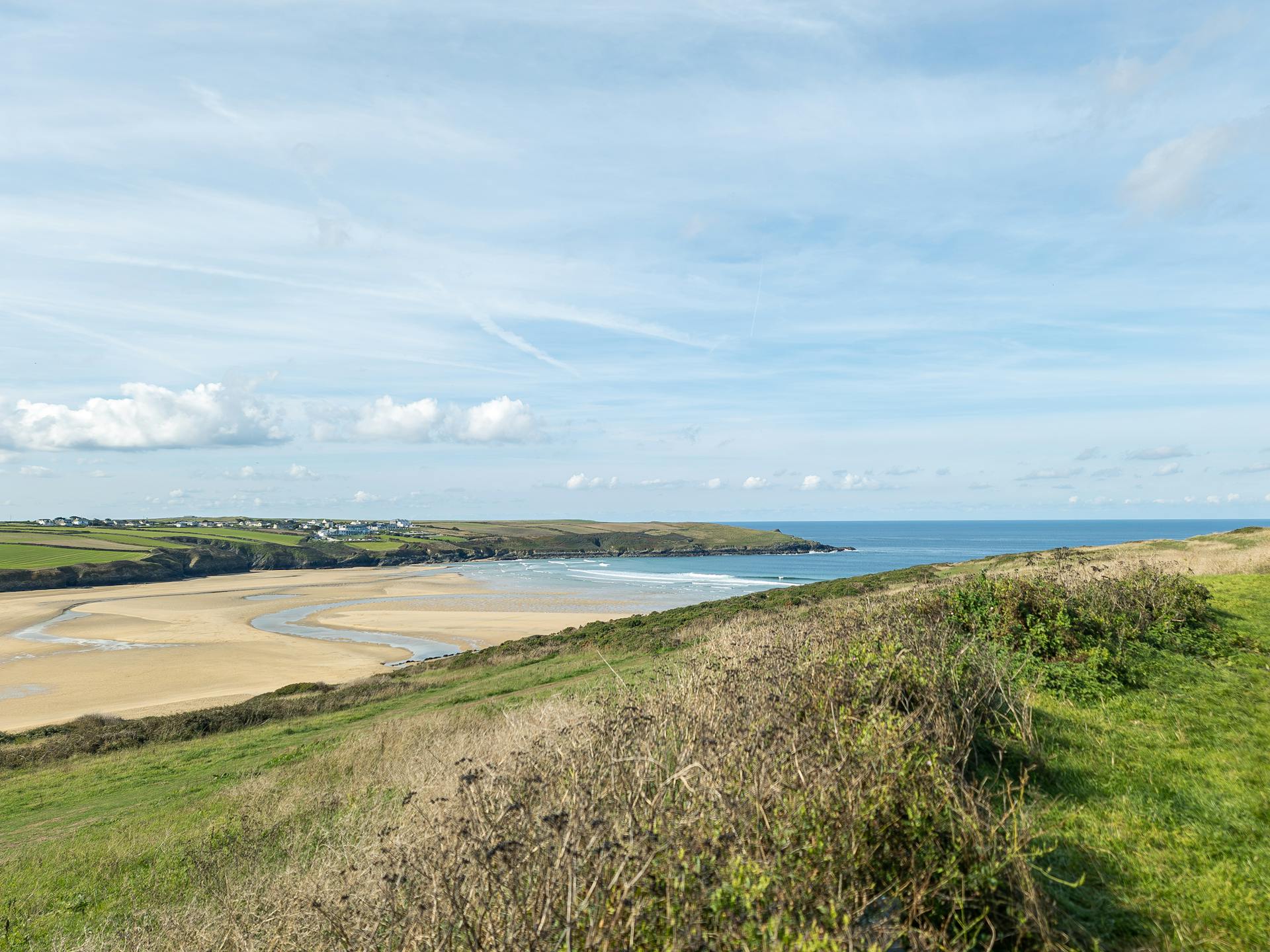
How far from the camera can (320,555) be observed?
127m

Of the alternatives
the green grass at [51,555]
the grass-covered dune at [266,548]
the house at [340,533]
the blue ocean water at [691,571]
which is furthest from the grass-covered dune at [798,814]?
the house at [340,533]

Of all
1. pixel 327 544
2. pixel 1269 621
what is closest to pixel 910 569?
pixel 1269 621

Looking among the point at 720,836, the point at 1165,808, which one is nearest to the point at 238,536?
the point at 720,836

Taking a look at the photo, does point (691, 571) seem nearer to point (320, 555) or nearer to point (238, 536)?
point (320, 555)

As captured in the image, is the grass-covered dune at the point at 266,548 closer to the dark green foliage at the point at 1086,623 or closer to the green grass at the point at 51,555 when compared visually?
the green grass at the point at 51,555

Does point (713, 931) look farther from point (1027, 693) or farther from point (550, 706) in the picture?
point (550, 706)

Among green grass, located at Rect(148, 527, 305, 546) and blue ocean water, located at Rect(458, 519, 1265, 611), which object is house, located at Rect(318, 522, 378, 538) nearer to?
green grass, located at Rect(148, 527, 305, 546)

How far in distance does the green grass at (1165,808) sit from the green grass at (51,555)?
109m

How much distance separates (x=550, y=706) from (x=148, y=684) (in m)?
32.5

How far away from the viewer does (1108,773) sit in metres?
7.92

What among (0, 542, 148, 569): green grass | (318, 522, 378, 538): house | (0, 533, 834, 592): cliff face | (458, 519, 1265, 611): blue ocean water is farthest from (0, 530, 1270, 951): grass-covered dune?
(318, 522, 378, 538): house

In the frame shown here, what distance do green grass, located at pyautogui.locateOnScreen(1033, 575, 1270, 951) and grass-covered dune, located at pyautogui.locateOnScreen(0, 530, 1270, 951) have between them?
1.3 inches

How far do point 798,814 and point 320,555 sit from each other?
136 meters

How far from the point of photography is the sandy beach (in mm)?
32719
